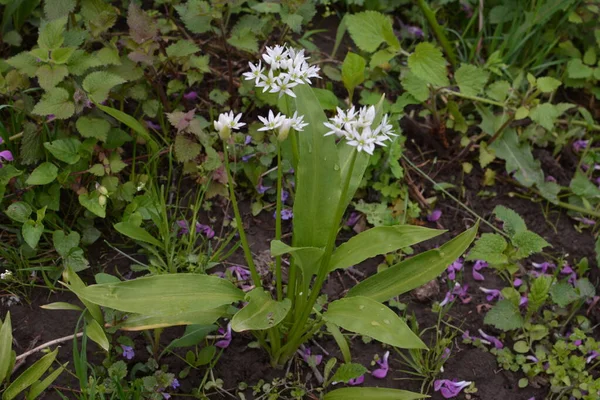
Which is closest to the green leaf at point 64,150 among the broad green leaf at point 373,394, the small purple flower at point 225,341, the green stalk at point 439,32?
the small purple flower at point 225,341

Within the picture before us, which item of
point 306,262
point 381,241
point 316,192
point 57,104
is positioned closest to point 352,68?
point 316,192

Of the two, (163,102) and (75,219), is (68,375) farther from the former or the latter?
(163,102)

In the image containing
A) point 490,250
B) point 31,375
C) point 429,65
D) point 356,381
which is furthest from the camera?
point 429,65

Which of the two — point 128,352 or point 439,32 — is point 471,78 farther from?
point 128,352

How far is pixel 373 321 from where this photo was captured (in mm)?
1895

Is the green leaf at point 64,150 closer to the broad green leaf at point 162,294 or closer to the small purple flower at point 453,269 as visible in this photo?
the broad green leaf at point 162,294

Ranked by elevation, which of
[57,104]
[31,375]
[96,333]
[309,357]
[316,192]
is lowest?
[309,357]

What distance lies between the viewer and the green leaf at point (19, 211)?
234 cm

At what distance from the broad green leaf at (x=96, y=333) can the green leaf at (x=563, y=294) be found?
1.72 metres

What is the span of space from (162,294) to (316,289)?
49cm

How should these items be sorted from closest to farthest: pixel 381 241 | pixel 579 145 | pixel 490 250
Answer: pixel 381 241 → pixel 490 250 → pixel 579 145

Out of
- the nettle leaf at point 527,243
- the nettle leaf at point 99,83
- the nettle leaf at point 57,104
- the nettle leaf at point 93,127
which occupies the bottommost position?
the nettle leaf at point 527,243

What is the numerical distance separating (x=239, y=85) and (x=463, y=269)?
1353mm

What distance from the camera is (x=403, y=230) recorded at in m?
2.01
